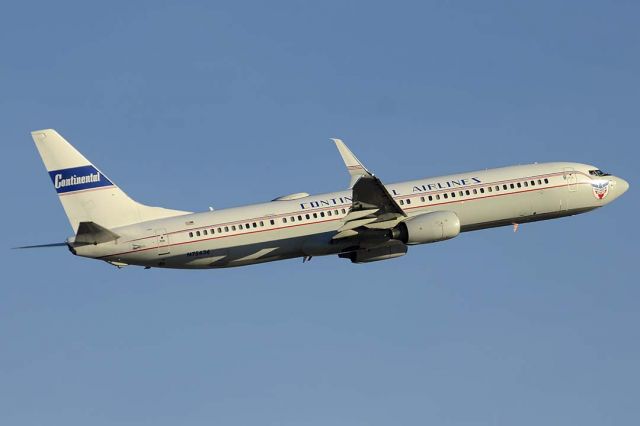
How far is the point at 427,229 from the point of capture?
63.8 metres

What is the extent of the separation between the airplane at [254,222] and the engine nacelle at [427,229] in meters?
0.06

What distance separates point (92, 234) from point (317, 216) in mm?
13127

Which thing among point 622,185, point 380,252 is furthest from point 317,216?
point 622,185

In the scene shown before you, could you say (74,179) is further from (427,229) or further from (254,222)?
(427,229)

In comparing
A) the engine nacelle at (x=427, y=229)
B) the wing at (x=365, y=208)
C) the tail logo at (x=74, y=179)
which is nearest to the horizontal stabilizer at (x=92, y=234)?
the tail logo at (x=74, y=179)

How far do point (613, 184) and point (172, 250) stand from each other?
29.7 m

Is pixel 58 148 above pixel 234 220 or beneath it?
above

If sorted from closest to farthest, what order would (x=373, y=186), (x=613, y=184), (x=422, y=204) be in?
(x=373, y=186) < (x=422, y=204) < (x=613, y=184)

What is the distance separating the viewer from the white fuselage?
62.6 meters

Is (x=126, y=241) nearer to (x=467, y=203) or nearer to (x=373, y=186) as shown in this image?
(x=373, y=186)

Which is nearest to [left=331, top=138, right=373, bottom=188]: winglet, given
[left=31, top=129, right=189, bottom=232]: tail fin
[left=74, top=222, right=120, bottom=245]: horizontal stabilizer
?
[left=31, top=129, right=189, bottom=232]: tail fin

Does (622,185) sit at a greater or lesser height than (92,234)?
greater

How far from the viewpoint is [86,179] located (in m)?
63.9

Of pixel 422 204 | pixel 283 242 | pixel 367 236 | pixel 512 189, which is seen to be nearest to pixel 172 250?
pixel 283 242
